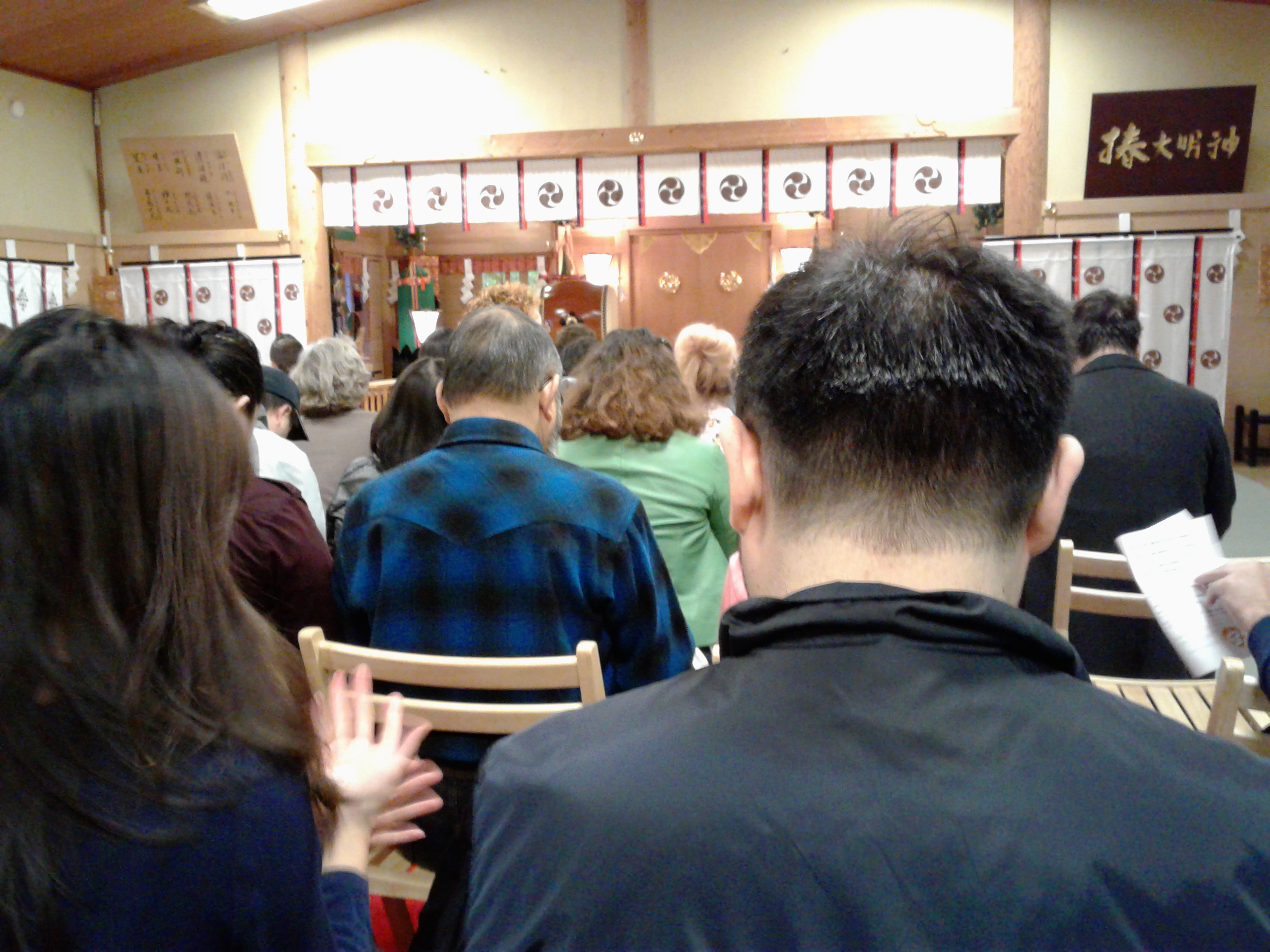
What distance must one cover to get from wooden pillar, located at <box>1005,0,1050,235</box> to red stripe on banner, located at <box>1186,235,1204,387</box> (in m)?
0.95

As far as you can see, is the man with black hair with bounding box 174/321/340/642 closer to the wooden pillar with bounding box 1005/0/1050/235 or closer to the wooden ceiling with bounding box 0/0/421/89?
the wooden ceiling with bounding box 0/0/421/89

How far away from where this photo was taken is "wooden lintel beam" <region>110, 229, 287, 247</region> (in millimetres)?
7047

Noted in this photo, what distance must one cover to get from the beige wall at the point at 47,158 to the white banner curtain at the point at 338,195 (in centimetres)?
Result: 201

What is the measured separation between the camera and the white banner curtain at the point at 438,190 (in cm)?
662

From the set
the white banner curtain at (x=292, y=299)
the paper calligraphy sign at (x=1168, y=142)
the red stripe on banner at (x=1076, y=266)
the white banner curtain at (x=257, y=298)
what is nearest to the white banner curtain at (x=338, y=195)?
the white banner curtain at (x=292, y=299)

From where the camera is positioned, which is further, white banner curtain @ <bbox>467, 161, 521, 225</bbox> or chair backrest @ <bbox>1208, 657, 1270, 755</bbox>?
white banner curtain @ <bbox>467, 161, 521, 225</bbox>

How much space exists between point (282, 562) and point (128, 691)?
116cm

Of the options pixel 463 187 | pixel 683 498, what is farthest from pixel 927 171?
pixel 683 498

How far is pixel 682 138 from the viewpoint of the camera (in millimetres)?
6375

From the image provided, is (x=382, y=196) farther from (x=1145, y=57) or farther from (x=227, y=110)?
(x=1145, y=57)

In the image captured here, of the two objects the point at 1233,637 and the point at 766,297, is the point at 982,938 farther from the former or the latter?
the point at 1233,637

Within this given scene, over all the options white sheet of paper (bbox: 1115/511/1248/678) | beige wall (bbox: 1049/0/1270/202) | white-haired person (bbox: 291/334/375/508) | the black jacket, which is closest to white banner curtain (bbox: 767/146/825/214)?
beige wall (bbox: 1049/0/1270/202)

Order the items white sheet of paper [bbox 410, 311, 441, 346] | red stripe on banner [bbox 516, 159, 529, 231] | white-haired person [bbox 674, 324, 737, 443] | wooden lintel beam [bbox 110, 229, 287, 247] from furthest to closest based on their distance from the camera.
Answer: white sheet of paper [bbox 410, 311, 441, 346]
wooden lintel beam [bbox 110, 229, 287, 247]
red stripe on banner [bbox 516, 159, 529, 231]
white-haired person [bbox 674, 324, 737, 443]

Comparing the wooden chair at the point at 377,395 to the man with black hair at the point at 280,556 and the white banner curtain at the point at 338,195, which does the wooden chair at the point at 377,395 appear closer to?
the white banner curtain at the point at 338,195
